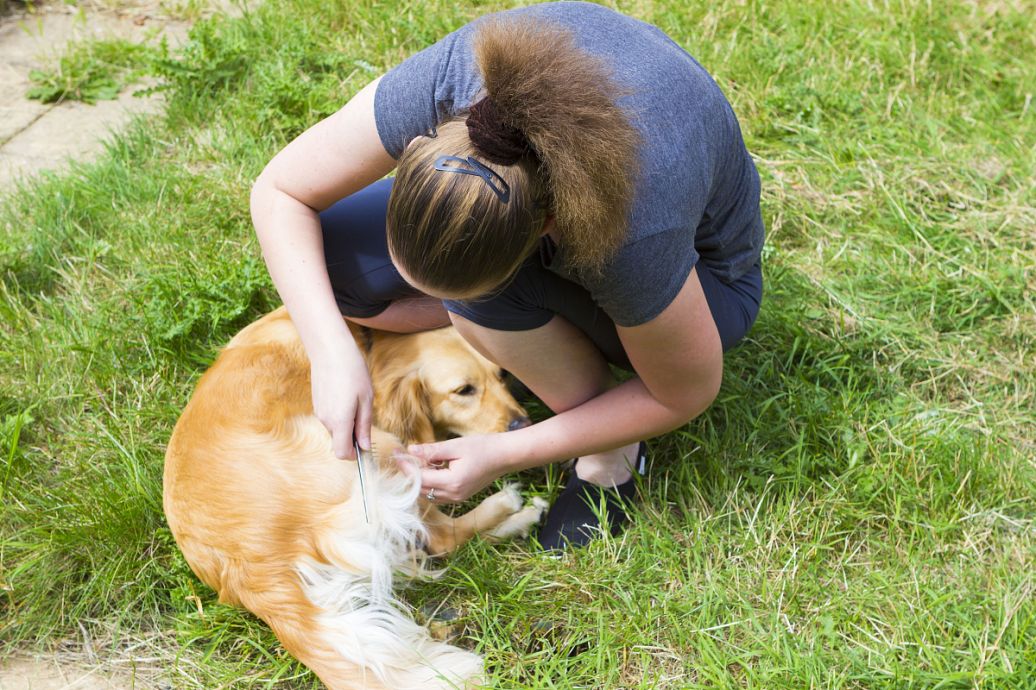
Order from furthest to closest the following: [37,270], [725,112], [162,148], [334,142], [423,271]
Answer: [162,148] < [37,270] < [334,142] < [725,112] < [423,271]

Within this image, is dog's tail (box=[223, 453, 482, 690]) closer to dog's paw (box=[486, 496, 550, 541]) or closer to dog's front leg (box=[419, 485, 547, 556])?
dog's front leg (box=[419, 485, 547, 556])

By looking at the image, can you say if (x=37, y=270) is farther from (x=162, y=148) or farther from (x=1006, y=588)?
(x=1006, y=588)

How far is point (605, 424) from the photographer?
2.04 meters

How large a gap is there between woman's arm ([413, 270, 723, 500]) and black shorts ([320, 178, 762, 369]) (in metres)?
0.19

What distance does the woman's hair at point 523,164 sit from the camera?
135 centimetres

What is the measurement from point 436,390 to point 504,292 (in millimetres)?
786

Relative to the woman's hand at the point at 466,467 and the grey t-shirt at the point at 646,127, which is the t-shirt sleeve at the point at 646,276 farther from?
the woman's hand at the point at 466,467

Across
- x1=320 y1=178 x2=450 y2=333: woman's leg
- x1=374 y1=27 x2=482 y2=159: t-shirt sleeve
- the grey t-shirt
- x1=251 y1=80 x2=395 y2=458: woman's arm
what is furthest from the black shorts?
x1=374 y1=27 x2=482 y2=159: t-shirt sleeve

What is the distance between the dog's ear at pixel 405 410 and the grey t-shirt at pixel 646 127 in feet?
3.06

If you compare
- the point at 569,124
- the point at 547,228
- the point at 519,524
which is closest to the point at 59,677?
the point at 519,524

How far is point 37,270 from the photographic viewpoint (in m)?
2.96

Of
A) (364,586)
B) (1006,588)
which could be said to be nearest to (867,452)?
(1006,588)

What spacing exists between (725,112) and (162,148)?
246cm

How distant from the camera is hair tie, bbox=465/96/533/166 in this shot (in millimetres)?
1381
